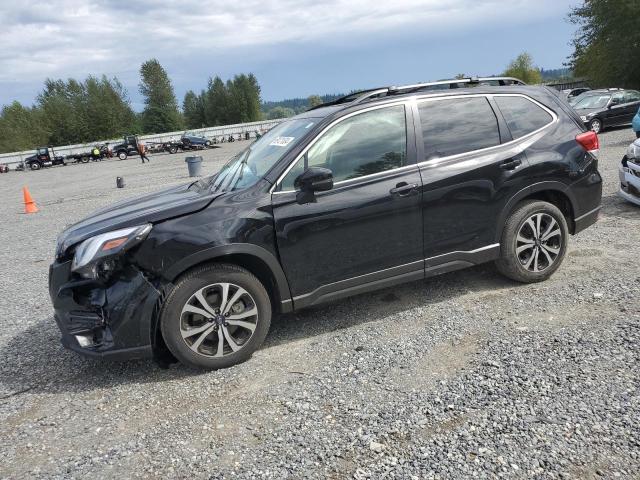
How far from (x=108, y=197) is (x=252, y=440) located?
14.5 meters

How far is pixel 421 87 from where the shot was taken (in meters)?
4.34

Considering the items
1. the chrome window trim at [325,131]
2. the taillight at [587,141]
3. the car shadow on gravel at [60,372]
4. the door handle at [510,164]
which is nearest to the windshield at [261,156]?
the chrome window trim at [325,131]

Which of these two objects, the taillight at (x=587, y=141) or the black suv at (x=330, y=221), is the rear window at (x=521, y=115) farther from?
the taillight at (x=587, y=141)

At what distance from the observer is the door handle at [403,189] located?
3.86 metres

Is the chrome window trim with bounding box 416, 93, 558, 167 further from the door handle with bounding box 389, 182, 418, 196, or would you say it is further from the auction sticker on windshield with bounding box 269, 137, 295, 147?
the auction sticker on windshield with bounding box 269, 137, 295, 147

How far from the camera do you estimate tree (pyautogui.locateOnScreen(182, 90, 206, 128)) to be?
3957 inches

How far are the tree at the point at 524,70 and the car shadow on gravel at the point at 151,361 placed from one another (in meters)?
93.8

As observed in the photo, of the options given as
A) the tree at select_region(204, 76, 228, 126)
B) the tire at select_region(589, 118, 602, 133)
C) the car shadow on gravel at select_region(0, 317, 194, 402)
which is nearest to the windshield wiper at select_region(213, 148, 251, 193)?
the car shadow on gravel at select_region(0, 317, 194, 402)

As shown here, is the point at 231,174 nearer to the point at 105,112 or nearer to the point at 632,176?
the point at 632,176

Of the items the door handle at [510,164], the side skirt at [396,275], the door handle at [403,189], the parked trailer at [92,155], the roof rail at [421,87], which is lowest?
the side skirt at [396,275]

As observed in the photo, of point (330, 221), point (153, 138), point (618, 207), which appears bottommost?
point (618, 207)

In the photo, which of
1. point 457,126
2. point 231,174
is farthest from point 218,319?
point 457,126

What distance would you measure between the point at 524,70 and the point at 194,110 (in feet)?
227

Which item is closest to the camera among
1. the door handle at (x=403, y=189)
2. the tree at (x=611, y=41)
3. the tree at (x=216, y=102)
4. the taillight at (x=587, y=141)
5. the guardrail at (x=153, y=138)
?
the door handle at (x=403, y=189)
